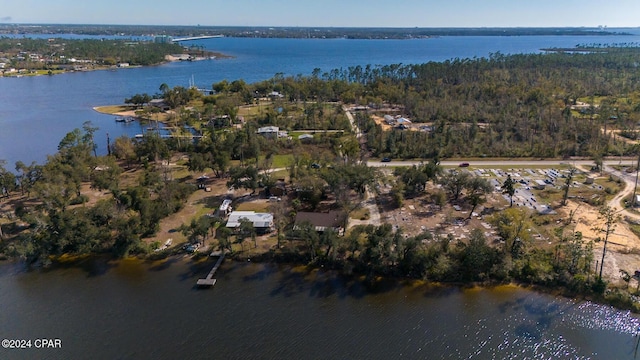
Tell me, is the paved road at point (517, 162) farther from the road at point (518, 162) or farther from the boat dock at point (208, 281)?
the boat dock at point (208, 281)

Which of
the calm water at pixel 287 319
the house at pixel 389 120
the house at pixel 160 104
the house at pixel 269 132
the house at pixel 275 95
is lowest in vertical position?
the calm water at pixel 287 319

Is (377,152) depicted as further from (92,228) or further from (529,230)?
(92,228)

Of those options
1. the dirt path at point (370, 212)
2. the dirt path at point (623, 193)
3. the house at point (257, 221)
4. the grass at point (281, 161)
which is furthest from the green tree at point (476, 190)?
the grass at point (281, 161)

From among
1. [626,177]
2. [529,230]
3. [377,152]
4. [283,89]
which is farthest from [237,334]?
[283,89]

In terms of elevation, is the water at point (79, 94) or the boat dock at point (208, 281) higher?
the water at point (79, 94)

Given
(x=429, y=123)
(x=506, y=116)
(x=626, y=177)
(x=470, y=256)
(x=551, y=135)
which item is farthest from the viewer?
(x=429, y=123)

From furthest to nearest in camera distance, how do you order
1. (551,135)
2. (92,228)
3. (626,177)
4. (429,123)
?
(429,123) → (551,135) → (626,177) → (92,228)
